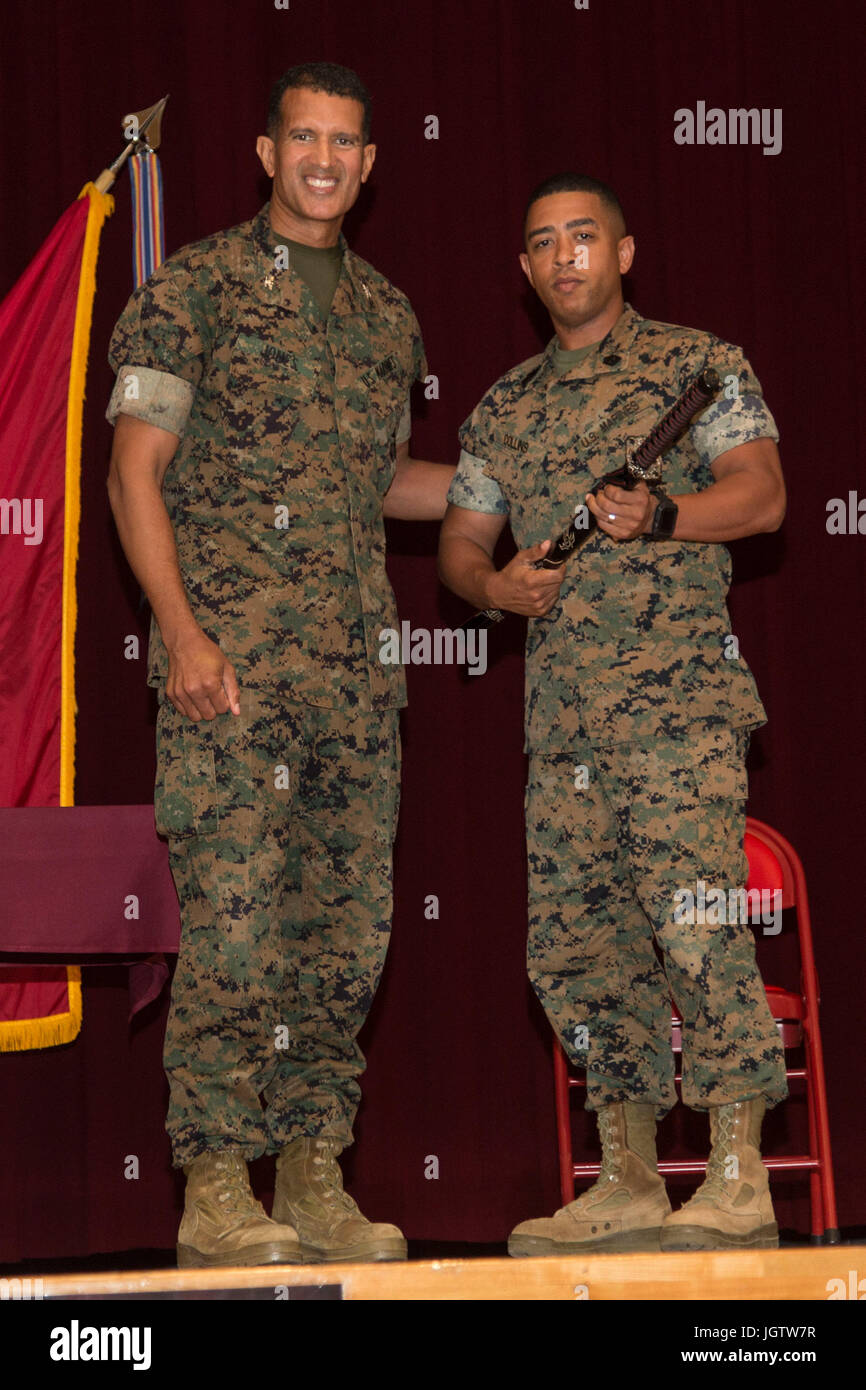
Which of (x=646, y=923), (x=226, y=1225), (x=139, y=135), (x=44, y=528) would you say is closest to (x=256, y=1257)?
(x=226, y=1225)

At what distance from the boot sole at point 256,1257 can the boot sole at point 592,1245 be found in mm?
334

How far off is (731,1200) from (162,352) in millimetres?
1469

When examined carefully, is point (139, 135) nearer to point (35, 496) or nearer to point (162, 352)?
point (35, 496)

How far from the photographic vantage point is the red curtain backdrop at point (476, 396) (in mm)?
3141

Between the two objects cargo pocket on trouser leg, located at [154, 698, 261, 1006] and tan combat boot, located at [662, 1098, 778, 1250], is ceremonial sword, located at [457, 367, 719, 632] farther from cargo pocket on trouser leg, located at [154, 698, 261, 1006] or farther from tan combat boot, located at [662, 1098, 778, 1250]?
tan combat boot, located at [662, 1098, 778, 1250]

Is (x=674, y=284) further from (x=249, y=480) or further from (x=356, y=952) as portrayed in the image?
(x=356, y=952)

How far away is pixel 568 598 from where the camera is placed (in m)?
2.31

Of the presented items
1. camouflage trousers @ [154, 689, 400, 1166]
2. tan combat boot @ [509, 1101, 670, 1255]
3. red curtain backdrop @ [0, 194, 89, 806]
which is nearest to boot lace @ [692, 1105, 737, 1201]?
tan combat boot @ [509, 1101, 670, 1255]

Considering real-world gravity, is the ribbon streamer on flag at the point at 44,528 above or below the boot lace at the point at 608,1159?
above

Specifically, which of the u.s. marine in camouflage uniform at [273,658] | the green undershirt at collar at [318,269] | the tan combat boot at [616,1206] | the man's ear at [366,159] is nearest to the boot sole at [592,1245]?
the tan combat boot at [616,1206]

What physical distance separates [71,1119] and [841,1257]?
1.96 metres

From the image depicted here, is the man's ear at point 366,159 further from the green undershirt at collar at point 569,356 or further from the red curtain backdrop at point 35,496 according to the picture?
the red curtain backdrop at point 35,496

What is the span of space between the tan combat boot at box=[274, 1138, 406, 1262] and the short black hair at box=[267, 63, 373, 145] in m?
1.57

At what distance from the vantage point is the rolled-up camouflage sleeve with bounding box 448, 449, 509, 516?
2.50 meters
